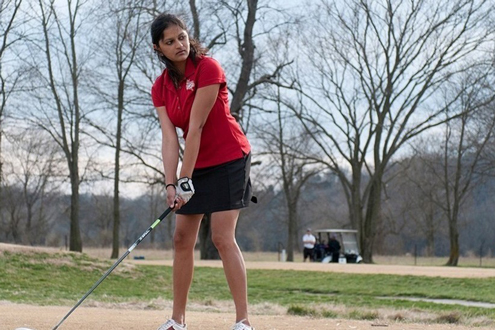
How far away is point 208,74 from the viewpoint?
16.7 ft

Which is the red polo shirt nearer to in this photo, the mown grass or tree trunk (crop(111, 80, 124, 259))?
the mown grass

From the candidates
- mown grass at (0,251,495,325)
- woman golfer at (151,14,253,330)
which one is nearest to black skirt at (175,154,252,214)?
woman golfer at (151,14,253,330)

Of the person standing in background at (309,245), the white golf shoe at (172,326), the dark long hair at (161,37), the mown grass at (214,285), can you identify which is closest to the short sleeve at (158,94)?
the dark long hair at (161,37)

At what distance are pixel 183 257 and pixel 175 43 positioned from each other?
130 centimetres

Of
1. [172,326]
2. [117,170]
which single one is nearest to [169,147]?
[172,326]

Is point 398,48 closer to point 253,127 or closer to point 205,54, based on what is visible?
point 253,127

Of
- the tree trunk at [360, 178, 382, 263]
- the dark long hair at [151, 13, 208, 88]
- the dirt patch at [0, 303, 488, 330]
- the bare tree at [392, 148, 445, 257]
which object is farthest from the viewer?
the bare tree at [392, 148, 445, 257]

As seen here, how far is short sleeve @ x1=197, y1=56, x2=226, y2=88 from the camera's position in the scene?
16.6ft

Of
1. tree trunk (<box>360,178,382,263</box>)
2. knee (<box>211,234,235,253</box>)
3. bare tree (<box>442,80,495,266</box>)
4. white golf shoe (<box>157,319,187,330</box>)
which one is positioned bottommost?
white golf shoe (<box>157,319,187,330</box>)

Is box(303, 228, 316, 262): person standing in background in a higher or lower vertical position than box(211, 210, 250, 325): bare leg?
higher

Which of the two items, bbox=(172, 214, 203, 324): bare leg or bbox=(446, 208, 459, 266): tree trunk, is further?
bbox=(446, 208, 459, 266): tree trunk

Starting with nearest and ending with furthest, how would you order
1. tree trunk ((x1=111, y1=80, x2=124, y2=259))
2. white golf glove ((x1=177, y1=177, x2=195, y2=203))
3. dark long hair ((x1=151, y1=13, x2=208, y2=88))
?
white golf glove ((x1=177, y1=177, x2=195, y2=203)) → dark long hair ((x1=151, y1=13, x2=208, y2=88)) → tree trunk ((x1=111, y1=80, x2=124, y2=259))

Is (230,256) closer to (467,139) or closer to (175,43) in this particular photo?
(175,43)

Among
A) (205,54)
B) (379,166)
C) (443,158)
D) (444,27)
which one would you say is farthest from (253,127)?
(205,54)
